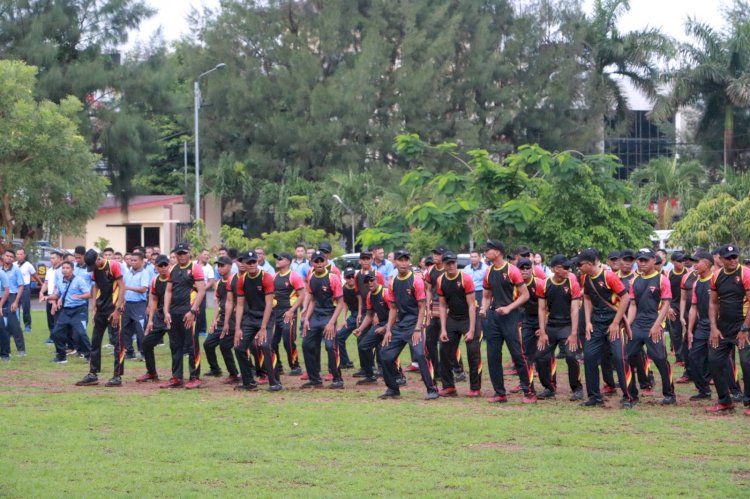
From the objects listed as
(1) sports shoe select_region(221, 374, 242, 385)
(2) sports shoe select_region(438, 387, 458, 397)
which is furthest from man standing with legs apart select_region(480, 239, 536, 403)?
(1) sports shoe select_region(221, 374, 242, 385)

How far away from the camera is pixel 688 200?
4350cm

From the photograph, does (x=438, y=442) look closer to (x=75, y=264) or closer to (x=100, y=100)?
(x=75, y=264)

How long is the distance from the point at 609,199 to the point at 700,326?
12.4 m

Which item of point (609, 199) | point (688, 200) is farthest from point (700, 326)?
point (688, 200)

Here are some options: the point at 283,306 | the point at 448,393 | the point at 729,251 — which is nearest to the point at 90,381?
the point at 283,306

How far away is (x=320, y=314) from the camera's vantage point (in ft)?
51.9

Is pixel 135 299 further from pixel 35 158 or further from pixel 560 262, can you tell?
pixel 35 158

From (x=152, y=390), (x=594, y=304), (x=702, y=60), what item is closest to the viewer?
(x=594, y=304)

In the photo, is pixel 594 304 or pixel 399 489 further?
pixel 594 304

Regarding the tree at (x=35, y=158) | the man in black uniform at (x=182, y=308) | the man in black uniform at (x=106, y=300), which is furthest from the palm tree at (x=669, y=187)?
the man in black uniform at (x=106, y=300)

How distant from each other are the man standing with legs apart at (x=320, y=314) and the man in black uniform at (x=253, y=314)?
651 millimetres

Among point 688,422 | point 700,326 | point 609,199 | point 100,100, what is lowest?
point 688,422

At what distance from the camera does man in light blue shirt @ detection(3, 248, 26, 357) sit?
66.6 feet

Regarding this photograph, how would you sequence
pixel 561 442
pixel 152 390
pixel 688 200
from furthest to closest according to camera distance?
pixel 688 200
pixel 152 390
pixel 561 442
